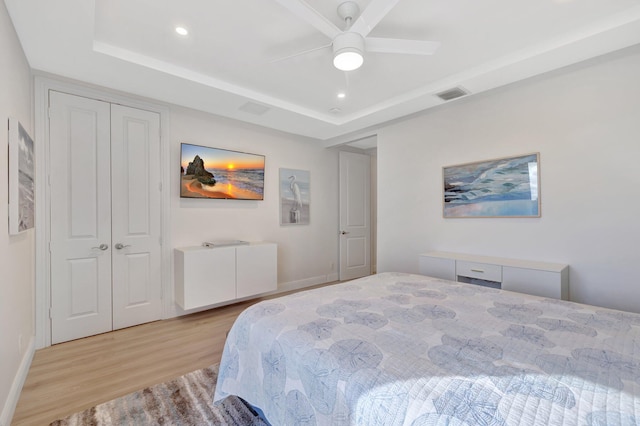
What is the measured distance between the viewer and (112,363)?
2.30 metres

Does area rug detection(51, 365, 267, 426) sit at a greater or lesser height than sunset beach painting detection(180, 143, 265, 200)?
lesser

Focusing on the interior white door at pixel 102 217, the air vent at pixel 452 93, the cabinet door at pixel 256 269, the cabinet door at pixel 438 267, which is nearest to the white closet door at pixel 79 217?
the interior white door at pixel 102 217

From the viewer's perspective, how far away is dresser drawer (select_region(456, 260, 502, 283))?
259cm

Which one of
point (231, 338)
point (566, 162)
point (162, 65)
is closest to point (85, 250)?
point (162, 65)

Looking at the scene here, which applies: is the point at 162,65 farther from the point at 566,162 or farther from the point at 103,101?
the point at 566,162

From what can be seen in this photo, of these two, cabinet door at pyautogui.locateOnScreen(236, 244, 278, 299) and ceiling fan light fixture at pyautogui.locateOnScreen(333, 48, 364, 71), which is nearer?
ceiling fan light fixture at pyautogui.locateOnScreen(333, 48, 364, 71)

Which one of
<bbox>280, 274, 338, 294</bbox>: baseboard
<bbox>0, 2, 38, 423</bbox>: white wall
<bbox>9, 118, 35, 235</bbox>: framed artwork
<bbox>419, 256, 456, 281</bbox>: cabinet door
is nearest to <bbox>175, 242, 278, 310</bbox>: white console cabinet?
<bbox>280, 274, 338, 294</bbox>: baseboard

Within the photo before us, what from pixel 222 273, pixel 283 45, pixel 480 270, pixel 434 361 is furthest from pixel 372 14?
pixel 222 273

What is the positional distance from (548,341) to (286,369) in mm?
1161

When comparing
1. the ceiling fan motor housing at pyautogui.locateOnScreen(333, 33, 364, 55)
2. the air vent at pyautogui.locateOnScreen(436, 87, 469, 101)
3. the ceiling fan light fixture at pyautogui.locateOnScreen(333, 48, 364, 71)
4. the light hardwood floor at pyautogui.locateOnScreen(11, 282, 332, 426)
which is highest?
the air vent at pyautogui.locateOnScreen(436, 87, 469, 101)

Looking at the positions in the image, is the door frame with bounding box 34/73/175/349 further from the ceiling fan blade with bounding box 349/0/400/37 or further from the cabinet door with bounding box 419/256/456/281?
the cabinet door with bounding box 419/256/456/281

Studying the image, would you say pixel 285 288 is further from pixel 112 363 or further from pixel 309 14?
pixel 309 14

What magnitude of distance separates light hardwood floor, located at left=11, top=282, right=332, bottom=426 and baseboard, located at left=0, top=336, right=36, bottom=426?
4 cm

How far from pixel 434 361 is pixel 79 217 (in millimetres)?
3262
